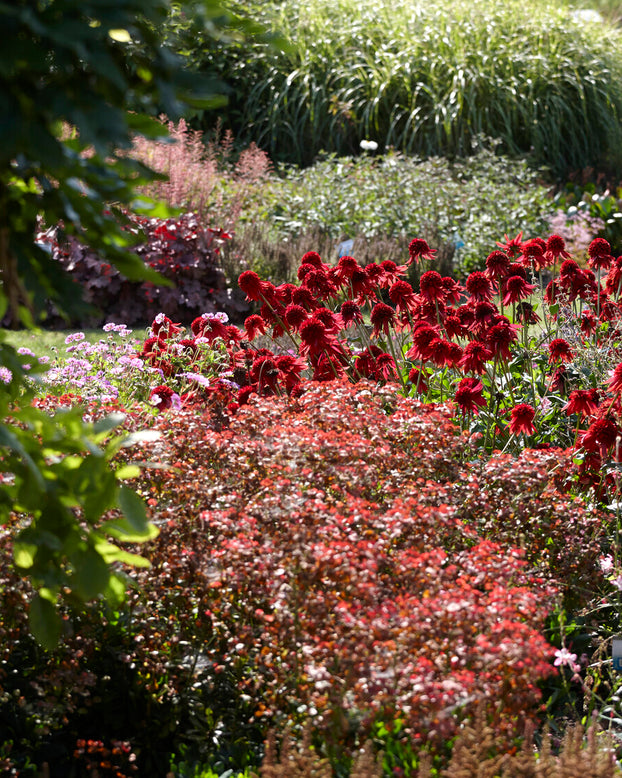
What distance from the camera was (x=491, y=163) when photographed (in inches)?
423

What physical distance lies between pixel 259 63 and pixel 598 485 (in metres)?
11.4

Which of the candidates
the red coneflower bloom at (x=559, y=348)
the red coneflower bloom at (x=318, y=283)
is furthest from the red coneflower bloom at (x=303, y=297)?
the red coneflower bloom at (x=559, y=348)

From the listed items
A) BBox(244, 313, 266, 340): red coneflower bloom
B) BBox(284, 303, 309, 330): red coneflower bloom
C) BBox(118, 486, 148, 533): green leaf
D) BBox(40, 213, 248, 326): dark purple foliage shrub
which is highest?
BBox(118, 486, 148, 533): green leaf

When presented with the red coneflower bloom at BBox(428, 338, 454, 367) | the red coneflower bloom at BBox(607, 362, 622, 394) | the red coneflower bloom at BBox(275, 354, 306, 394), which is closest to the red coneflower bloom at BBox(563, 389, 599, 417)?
the red coneflower bloom at BBox(607, 362, 622, 394)

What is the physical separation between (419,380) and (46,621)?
2183 mm

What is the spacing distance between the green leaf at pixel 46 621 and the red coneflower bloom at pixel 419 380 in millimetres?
2056

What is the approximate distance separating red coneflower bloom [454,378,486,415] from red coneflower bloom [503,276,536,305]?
1.74 feet

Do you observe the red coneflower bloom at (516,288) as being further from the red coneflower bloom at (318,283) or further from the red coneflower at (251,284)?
the red coneflower at (251,284)

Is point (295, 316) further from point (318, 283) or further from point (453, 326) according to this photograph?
point (453, 326)

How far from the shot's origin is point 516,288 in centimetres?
382

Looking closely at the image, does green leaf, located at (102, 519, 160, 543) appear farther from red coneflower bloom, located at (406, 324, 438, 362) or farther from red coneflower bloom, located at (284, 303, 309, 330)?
red coneflower bloom, located at (284, 303, 309, 330)

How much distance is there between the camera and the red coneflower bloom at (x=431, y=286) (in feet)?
12.5

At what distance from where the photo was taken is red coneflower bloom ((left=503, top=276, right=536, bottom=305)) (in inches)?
149

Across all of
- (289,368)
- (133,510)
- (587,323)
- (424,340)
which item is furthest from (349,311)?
(133,510)
